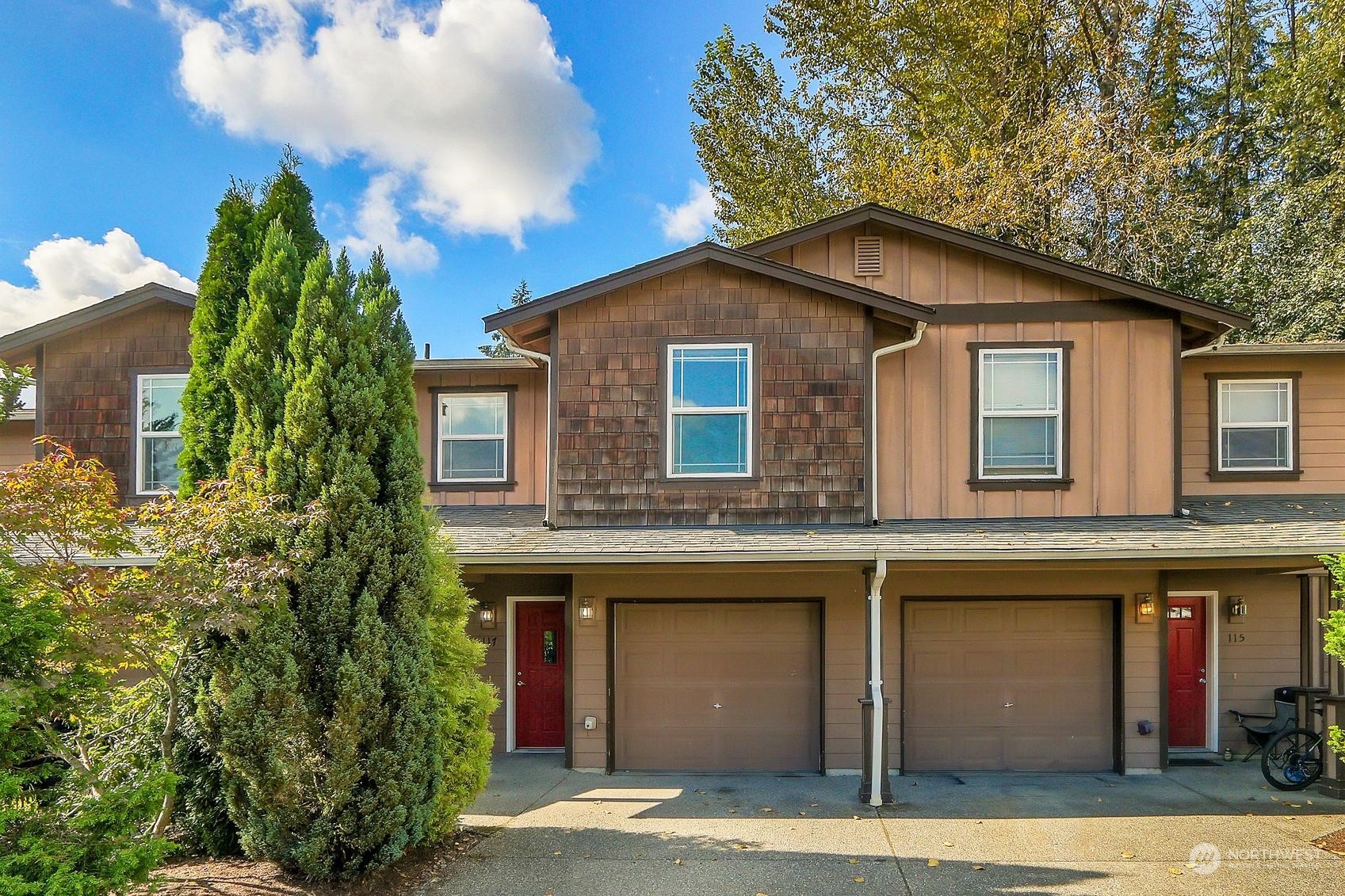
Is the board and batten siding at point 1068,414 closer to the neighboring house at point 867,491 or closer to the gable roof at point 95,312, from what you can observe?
the neighboring house at point 867,491

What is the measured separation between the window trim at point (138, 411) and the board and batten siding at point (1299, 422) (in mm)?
11804

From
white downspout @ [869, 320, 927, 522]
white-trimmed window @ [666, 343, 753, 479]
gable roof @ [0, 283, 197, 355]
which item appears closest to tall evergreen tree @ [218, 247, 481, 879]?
white-trimmed window @ [666, 343, 753, 479]

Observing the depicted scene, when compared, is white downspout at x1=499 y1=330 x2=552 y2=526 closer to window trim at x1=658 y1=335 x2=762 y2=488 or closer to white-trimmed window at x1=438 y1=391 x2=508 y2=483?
window trim at x1=658 y1=335 x2=762 y2=488

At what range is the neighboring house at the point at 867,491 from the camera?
7430 mm

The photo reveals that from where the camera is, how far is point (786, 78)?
18281 mm

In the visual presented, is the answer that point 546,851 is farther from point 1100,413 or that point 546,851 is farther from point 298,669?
point 1100,413

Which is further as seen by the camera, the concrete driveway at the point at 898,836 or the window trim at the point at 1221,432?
the window trim at the point at 1221,432

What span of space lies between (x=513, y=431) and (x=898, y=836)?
6.05 meters

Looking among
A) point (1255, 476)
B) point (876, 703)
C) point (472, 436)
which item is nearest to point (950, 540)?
point (876, 703)

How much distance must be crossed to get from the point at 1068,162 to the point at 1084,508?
29.8 feet

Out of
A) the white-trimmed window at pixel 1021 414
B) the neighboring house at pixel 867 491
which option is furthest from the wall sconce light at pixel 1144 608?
the white-trimmed window at pixel 1021 414

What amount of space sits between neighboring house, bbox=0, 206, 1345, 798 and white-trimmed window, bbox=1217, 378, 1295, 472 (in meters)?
0.47

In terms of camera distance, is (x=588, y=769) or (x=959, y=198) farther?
(x=959, y=198)

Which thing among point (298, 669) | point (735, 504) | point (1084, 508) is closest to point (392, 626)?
point (298, 669)
